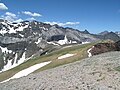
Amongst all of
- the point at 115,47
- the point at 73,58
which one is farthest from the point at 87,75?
the point at 73,58

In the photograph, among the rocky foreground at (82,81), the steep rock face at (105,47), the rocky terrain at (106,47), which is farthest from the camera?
the steep rock face at (105,47)

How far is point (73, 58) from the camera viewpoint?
8681 cm

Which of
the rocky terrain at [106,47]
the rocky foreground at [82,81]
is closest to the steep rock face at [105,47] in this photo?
the rocky terrain at [106,47]

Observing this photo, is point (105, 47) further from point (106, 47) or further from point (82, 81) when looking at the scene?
point (82, 81)

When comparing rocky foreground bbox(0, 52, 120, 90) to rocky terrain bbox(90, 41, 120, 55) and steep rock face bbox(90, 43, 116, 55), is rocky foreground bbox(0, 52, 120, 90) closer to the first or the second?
rocky terrain bbox(90, 41, 120, 55)

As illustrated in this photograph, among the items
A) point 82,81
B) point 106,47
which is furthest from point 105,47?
point 82,81

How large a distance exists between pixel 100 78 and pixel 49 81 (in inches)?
254

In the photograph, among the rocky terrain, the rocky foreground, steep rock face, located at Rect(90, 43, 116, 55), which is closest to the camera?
the rocky foreground

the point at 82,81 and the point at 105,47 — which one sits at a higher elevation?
the point at 105,47

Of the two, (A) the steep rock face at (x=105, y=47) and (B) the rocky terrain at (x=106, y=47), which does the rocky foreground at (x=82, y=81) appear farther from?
(A) the steep rock face at (x=105, y=47)

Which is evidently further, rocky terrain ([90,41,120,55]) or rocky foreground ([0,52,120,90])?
rocky terrain ([90,41,120,55])

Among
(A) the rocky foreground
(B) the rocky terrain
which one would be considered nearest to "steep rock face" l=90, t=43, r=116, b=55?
(B) the rocky terrain

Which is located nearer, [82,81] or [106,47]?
[82,81]

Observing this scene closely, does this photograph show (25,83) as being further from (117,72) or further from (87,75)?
(117,72)
